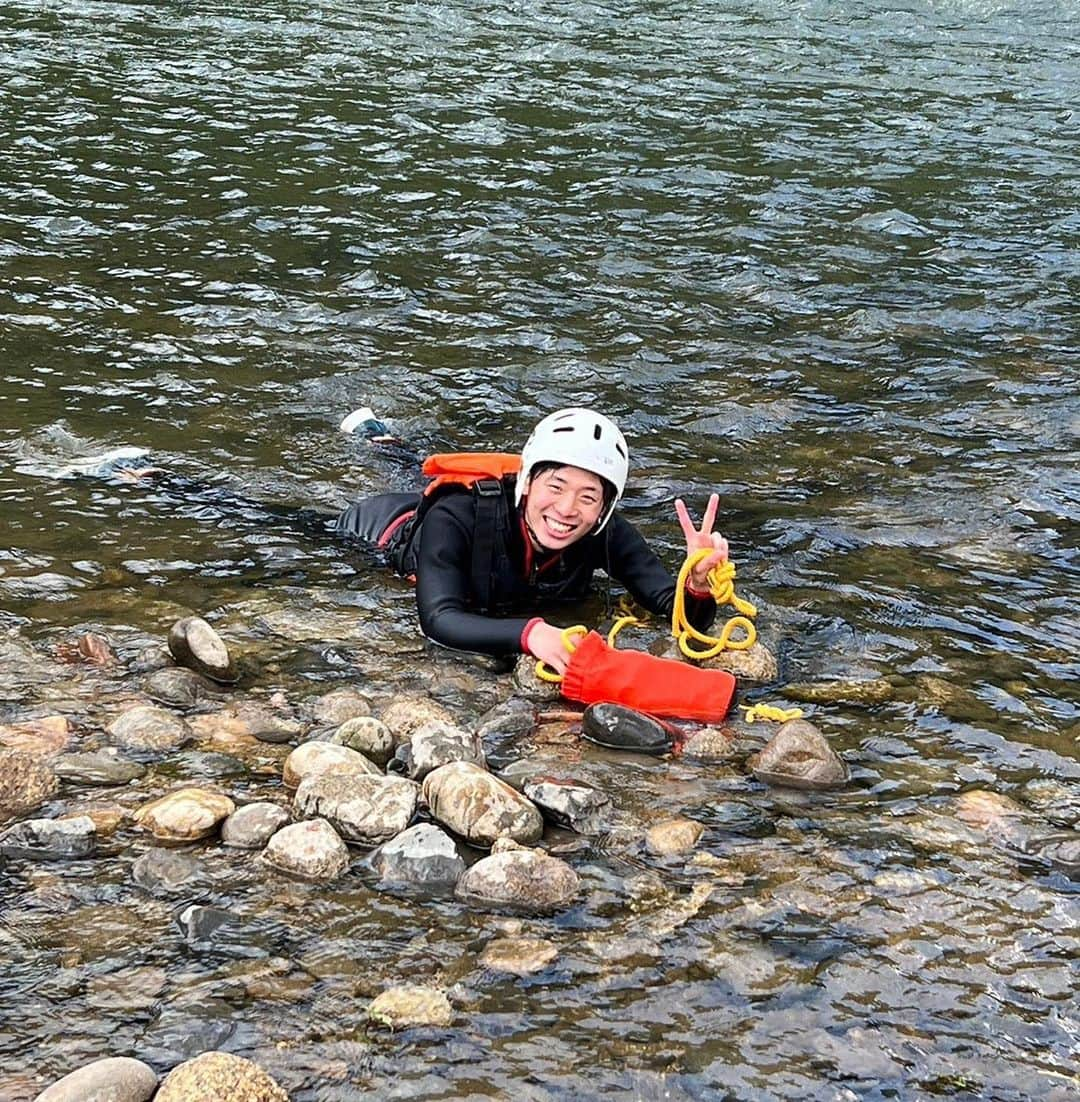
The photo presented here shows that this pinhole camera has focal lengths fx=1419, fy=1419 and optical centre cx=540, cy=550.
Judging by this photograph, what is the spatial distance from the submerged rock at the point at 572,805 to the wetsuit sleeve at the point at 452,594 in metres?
1.74

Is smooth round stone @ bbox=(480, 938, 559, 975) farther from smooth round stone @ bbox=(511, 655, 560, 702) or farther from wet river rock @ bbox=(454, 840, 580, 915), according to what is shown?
smooth round stone @ bbox=(511, 655, 560, 702)

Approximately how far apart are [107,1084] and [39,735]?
8.44 ft

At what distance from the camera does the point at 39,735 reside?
248 inches

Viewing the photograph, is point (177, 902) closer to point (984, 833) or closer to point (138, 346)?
point (984, 833)

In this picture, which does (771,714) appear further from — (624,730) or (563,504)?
(563,504)

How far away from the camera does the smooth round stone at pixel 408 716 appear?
661 centimetres

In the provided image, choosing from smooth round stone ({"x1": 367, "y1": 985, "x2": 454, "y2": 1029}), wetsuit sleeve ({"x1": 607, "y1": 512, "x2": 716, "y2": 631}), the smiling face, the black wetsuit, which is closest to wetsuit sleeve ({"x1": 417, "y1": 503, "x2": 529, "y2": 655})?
the black wetsuit

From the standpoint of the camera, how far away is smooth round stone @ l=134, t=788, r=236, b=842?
18.2 feet

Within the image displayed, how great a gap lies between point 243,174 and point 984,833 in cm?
1440

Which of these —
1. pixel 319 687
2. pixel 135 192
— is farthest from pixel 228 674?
pixel 135 192

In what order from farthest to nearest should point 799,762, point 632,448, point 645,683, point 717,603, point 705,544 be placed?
point 632,448
point 717,603
point 705,544
point 645,683
point 799,762

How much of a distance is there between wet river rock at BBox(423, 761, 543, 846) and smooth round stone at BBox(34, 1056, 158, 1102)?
1.74 metres

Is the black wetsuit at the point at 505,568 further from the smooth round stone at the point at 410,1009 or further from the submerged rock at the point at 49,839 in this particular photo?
the smooth round stone at the point at 410,1009

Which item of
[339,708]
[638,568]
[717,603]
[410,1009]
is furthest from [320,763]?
[638,568]
